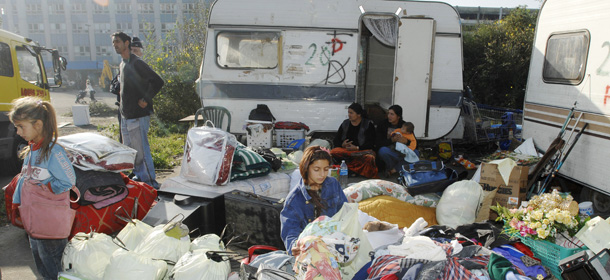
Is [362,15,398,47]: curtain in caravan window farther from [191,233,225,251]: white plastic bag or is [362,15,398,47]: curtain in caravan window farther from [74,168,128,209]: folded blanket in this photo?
[191,233,225,251]: white plastic bag

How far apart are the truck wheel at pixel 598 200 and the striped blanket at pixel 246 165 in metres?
4.37

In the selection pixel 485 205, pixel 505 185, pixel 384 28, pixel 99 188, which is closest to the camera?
pixel 99 188

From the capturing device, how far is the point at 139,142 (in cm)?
571

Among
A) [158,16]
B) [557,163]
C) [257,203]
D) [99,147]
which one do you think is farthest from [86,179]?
[158,16]

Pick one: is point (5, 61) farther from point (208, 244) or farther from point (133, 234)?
point (208, 244)

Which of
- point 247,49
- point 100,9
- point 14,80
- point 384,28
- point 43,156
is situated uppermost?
point 100,9

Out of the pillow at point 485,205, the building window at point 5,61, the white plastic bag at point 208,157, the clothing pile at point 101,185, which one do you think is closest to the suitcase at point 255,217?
the white plastic bag at point 208,157

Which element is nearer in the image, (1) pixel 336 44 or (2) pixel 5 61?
(2) pixel 5 61

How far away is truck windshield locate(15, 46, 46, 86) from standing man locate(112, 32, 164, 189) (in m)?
2.95

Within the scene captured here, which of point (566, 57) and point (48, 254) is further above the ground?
point (566, 57)

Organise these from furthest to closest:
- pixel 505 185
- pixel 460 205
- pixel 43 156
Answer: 1. pixel 505 185
2. pixel 460 205
3. pixel 43 156

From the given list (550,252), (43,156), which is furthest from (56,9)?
(550,252)

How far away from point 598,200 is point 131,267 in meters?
5.69

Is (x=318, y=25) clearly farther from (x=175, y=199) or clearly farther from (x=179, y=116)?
(x=179, y=116)
